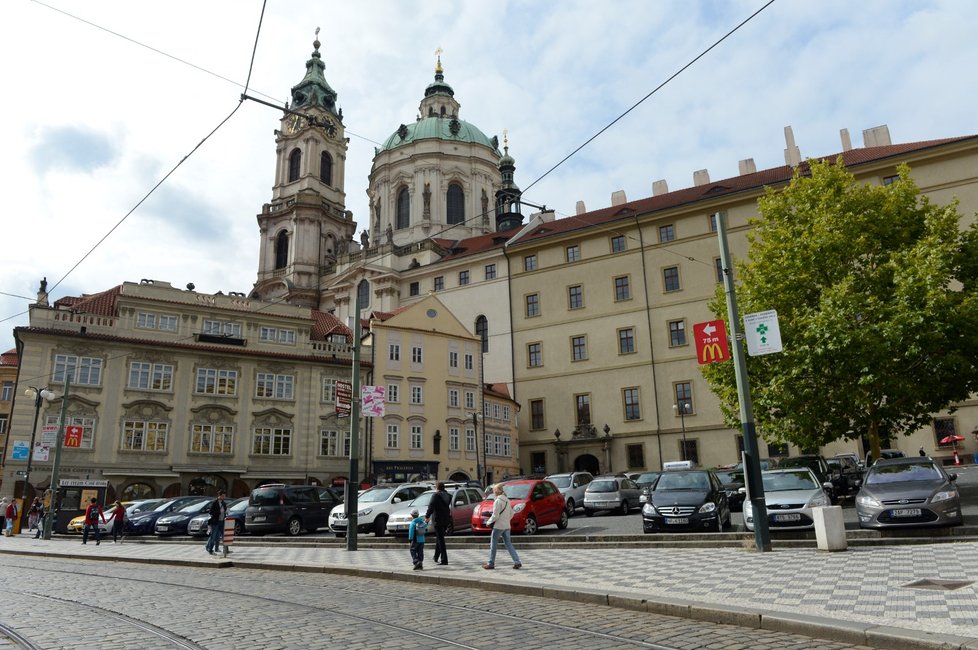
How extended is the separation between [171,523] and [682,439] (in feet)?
110

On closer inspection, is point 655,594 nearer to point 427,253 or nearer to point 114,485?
point 114,485

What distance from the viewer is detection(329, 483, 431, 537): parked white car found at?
23.5 meters

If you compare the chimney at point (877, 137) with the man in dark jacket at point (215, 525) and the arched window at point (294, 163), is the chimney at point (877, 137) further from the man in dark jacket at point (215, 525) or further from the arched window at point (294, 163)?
the arched window at point (294, 163)

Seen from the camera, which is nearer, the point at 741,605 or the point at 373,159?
the point at 741,605

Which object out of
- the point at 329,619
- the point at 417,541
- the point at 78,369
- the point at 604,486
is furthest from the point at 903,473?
the point at 78,369

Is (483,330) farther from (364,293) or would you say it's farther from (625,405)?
(364,293)

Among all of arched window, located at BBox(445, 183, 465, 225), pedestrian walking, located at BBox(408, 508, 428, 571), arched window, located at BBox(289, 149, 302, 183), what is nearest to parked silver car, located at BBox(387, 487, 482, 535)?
pedestrian walking, located at BBox(408, 508, 428, 571)

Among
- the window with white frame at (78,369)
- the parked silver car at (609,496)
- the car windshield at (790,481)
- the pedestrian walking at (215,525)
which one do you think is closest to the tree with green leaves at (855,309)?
the parked silver car at (609,496)

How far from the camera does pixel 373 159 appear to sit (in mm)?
88688

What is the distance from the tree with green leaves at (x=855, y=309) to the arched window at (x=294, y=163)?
6403 centimetres

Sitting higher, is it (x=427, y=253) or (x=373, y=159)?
(x=373, y=159)

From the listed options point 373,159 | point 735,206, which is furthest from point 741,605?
point 373,159

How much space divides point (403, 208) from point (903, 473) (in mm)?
70521

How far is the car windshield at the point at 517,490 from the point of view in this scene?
21.2m
